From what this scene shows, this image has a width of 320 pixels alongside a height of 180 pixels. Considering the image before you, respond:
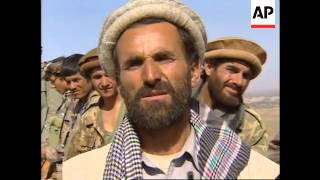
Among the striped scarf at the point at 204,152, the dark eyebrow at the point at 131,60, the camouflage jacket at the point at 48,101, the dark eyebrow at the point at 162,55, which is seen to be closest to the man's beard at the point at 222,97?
the striped scarf at the point at 204,152

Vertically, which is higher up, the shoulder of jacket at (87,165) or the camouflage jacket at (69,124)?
the camouflage jacket at (69,124)

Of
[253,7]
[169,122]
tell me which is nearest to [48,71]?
[169,122]

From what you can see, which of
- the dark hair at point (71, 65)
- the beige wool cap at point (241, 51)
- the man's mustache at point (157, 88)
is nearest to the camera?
the man's mustache at point (157, 88)

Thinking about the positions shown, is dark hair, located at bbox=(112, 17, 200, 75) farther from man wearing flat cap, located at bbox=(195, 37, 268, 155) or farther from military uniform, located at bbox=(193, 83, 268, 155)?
military uniform, located at bbox=(193, 83, 268, 155)

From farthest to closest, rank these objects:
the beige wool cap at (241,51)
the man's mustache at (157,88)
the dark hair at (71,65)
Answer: the dark hair at (71,65)
the beige wool cap at (241,51)
the man's mustache at (157,88)

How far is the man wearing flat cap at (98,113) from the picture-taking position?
3.88 meters

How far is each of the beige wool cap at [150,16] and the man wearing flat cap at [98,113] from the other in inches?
5.7

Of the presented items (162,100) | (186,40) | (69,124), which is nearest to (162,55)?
(186,40)

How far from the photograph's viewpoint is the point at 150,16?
3707 millimetres

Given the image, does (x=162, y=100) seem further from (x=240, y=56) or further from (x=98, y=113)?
(x=240, y=56)

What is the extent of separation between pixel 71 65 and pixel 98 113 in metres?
0.41

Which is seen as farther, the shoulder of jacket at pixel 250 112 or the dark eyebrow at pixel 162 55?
the shoulder of jacket at pixel 250 112

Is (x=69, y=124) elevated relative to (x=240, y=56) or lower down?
lower down

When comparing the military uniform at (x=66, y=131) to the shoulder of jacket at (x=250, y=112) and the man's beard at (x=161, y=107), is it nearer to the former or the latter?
the man's beard at (x=161, y=107)
